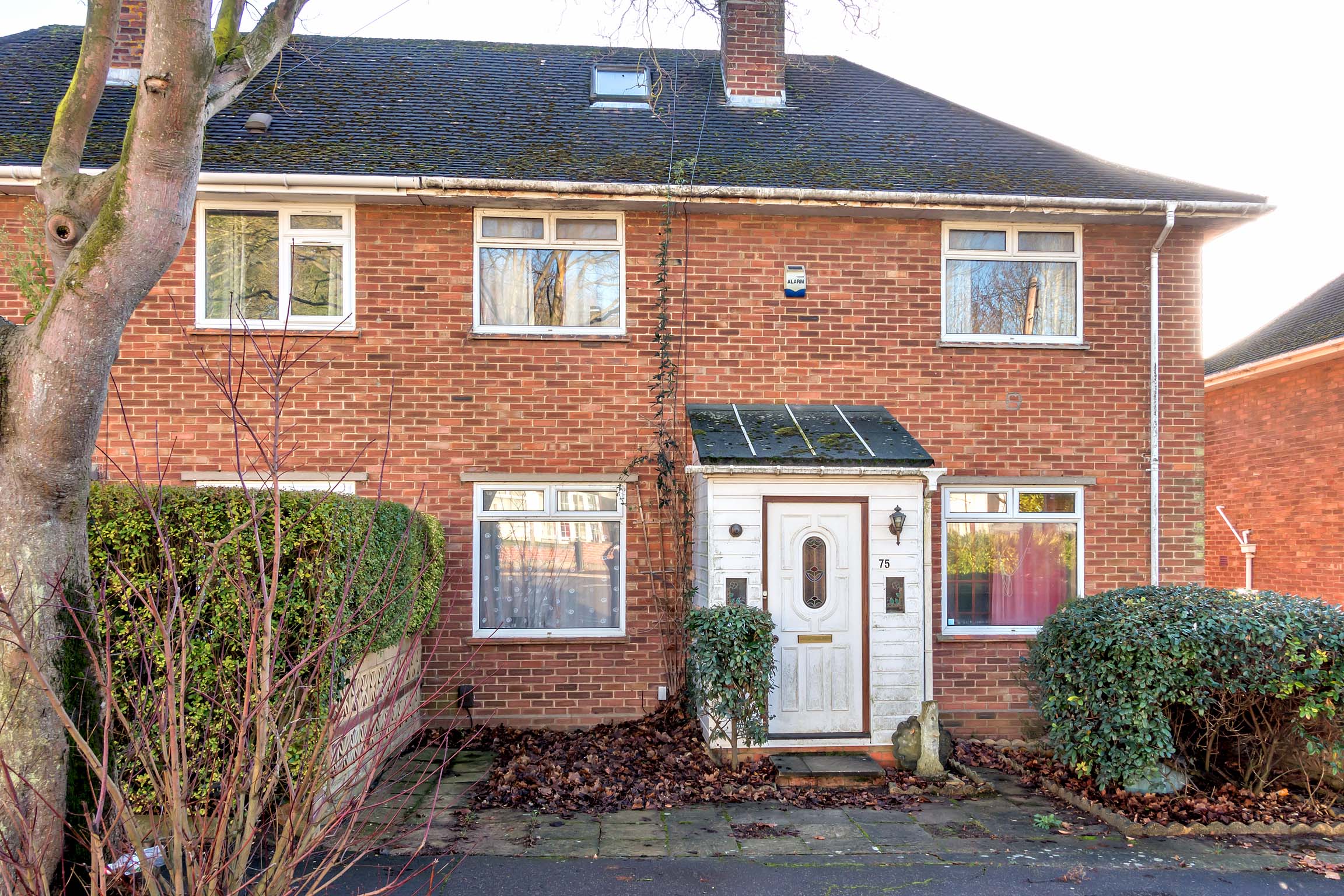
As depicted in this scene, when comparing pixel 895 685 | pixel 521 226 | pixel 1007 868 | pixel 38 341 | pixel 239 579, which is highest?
pixel 521 226

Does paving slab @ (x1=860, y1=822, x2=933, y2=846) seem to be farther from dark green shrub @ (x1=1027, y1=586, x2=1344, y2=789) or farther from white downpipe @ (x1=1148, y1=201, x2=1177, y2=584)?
white downpipe @ (x1=1148, y1=201, x2=1177, y2=584)

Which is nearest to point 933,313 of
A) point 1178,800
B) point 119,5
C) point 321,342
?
point 1178,800

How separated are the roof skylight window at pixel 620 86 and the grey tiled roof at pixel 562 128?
0.64ft

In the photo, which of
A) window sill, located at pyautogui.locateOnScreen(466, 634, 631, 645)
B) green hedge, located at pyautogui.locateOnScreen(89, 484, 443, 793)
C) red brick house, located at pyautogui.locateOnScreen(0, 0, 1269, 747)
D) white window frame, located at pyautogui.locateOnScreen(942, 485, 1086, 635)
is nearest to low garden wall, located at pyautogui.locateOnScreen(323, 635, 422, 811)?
green hedge, located at pyautogui.locateOnScreen(89, 484, 443, 793)

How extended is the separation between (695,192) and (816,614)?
13.1 ft

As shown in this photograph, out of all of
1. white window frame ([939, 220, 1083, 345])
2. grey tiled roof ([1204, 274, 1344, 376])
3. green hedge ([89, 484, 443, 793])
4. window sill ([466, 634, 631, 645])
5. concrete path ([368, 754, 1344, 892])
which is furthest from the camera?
grey tiled roof ([1204, 274, 1344, 376])

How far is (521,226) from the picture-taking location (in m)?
9.05

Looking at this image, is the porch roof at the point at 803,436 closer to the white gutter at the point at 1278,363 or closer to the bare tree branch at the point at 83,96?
the bare tree branch at the point at 83,96

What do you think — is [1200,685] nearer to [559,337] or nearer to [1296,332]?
[559,337]

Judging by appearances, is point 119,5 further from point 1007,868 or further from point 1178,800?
point 1178,800

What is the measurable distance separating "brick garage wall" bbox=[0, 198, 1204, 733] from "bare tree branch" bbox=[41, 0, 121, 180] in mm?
3855

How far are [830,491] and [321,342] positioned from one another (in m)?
4.87

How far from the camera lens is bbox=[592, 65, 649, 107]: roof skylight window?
1087cm

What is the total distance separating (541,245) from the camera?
9.04 metres
